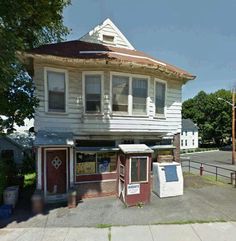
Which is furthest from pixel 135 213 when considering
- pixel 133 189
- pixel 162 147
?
pixel 162 147

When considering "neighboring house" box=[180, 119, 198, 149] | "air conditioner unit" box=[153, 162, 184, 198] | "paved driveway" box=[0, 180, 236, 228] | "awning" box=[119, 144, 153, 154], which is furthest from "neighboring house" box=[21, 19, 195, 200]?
"neighboring house" box=[180, 119, 198, 149]

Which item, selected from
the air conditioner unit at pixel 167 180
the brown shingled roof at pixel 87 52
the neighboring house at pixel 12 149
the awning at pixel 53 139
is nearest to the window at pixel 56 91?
the brown shingled roof at pixel 87 52

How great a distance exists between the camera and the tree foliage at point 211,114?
182 feet

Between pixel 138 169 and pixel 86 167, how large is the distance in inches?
94.6

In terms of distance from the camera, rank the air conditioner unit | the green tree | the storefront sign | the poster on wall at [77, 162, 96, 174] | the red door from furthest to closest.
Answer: the poster on wall at [77, 162, 96, 174]
the air conditioner unit
the red door
the storefront sign
the green tree

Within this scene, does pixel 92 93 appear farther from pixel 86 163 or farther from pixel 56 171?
pixel 56 171

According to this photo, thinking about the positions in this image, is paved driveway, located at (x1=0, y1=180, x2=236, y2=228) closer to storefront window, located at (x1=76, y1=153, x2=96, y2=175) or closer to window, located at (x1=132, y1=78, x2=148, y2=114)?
storefront window, located at (x1=76, y1=153, x2=96, y2=175)

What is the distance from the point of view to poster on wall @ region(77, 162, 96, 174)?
10780 millimetres

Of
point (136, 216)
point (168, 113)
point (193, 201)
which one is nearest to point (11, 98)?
point (136, 216)

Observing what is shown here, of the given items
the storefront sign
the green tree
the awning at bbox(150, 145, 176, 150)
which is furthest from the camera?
the awning at bbox(150, 145, 176, 150)

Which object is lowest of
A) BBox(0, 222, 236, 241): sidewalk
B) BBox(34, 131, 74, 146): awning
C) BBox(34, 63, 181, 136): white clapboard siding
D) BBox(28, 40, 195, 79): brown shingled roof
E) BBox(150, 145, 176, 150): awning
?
BBox(0, 222, 236, 241): sidewalk

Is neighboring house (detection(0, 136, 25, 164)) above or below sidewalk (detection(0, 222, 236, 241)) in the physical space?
above

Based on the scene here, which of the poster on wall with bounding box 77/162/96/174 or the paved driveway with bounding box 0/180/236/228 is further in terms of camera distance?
the poster on wall with bounding box 77/162/96/174

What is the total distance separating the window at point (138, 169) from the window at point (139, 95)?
2066mm
